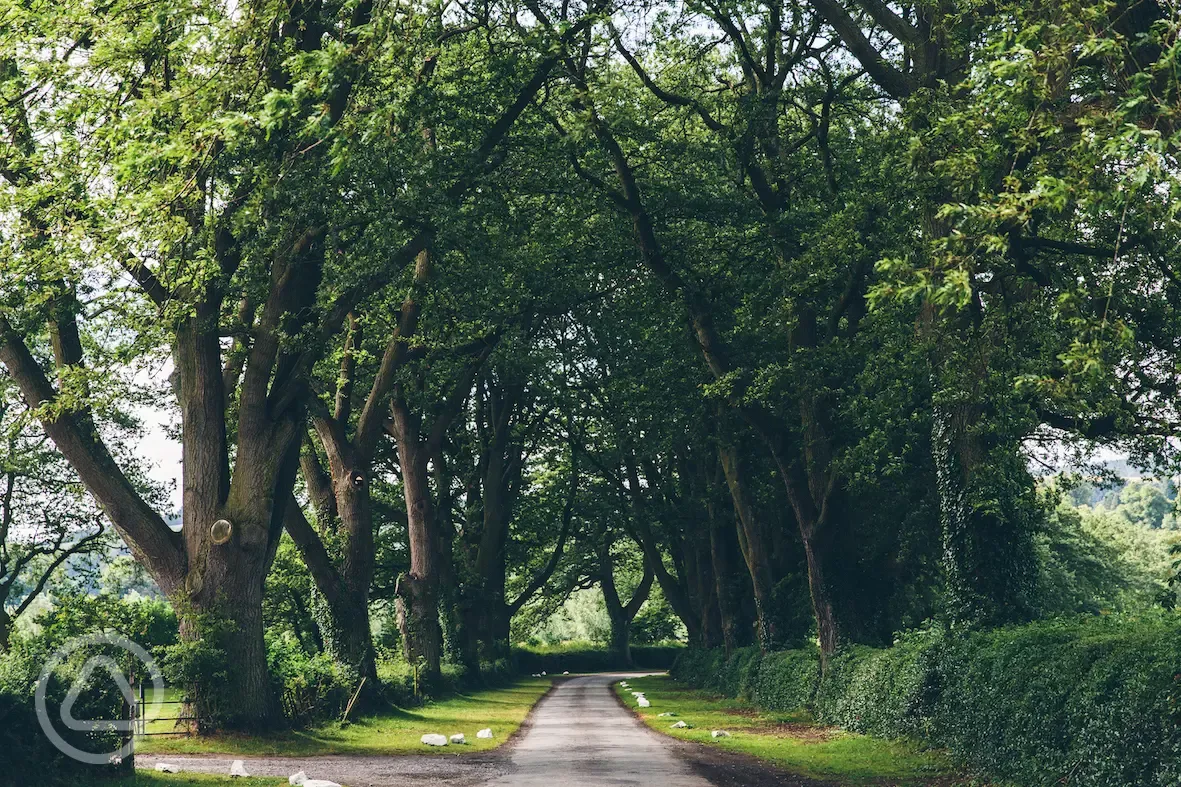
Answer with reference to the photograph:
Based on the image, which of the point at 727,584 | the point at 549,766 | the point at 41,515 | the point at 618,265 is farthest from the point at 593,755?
the point at 41,515

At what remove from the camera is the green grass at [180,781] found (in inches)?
497

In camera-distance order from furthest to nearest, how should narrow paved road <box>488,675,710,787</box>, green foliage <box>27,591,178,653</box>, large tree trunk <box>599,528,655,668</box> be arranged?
large tree trunk <box>599,528,655,668</box>, green foliage <box>27,591,178,653</box>, narrow paved road <box>488,675,710,787</box>

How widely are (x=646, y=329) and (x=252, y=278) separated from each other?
44.5ft

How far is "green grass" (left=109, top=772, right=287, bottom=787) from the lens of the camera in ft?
41.4

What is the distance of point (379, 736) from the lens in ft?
68.8

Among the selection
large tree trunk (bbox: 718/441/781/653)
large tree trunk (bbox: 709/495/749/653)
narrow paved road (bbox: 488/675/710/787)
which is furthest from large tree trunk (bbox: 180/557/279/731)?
large tree trunk (bbox: 709/495/749/653)

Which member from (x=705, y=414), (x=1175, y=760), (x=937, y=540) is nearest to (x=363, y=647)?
(x=705, y=414)

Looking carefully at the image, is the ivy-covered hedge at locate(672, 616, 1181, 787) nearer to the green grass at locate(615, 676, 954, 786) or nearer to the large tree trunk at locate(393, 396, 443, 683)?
the green grass at locate(615, 676, 954, 786)

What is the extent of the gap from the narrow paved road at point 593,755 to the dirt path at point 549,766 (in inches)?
0.5

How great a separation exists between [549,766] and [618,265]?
12.5 metres

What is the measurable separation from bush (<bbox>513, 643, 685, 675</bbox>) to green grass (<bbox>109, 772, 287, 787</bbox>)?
185ft
